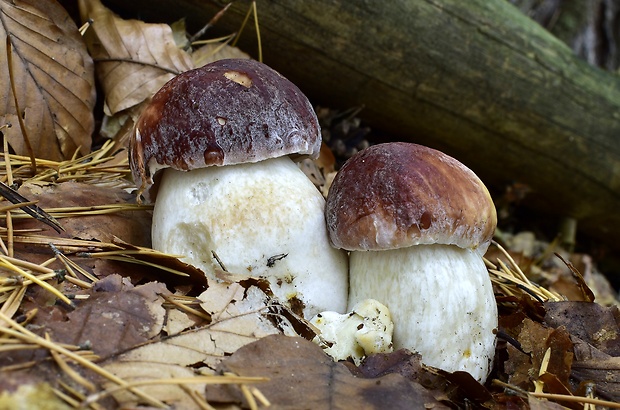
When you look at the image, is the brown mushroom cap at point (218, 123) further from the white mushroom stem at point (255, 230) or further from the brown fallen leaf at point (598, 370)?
the brown fallen leaf at point (598, 370)

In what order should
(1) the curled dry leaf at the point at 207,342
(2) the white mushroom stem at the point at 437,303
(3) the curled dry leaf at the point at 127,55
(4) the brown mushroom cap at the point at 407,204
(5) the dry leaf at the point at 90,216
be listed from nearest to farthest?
(1) the curled dry leaf at the point at 207,342, (4) the brown mushroom cap at the point at 407,204, (2) the white mushroom stem at the point at 437,303, (5) the dry leaf at the point at 90,216, (3) the curled dry leaf at the point at 127,55

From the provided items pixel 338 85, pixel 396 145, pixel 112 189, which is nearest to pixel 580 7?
pixel 338 85

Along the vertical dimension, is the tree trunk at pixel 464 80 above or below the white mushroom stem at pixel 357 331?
above

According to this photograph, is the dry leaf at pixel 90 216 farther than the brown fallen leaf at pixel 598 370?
Yes

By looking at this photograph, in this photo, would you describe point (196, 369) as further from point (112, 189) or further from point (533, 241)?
point (533, 241)

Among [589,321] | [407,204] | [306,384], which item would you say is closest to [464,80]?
[589,321]

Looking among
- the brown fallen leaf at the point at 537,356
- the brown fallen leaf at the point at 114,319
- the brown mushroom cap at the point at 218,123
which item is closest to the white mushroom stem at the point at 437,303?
the brown fallen leaf at the point at 537,356

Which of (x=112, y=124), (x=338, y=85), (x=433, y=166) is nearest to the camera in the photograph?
(x=433, y=166)
